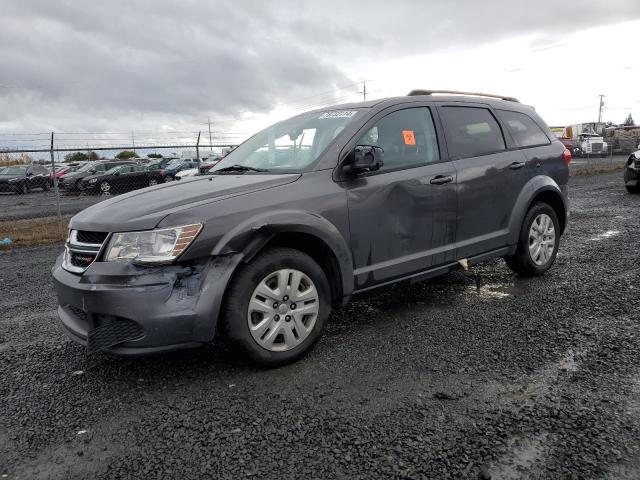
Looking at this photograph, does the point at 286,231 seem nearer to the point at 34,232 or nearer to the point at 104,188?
the point at 34,232

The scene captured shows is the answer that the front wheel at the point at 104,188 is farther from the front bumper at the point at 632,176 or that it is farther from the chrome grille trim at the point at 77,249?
the chrome grille trim at the point at 77,249

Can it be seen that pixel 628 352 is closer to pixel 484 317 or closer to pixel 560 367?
pixel 560 367

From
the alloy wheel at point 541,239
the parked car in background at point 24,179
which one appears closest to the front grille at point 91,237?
the alloy wheel at point 541,239

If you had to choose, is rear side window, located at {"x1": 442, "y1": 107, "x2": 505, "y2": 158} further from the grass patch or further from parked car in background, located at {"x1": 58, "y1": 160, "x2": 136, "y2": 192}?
parked car in background, located at {"x1": 58, "y1": 160, "x2": 136, "y2": 192}

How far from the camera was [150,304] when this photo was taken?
296 cm

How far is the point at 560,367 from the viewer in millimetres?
3248

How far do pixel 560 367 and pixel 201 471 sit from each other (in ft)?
7.37

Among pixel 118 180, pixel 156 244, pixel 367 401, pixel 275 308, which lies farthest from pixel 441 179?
Result: pixel 118 180

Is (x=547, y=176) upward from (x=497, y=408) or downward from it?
upward

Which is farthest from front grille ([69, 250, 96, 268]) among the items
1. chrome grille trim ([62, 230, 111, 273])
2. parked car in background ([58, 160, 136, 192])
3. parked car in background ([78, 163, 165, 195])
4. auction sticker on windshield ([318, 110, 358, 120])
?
parked car in background ([58, 160, 136, 192])

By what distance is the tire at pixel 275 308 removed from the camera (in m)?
3.16

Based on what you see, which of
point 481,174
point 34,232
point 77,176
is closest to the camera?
point 481,174

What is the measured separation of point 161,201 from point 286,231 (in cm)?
82

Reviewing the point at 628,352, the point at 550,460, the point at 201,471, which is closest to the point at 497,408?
the point at 550,460
